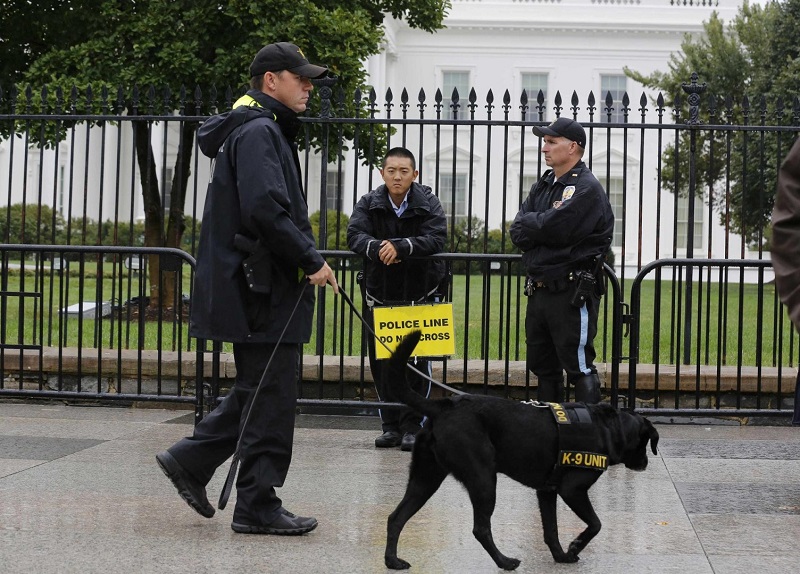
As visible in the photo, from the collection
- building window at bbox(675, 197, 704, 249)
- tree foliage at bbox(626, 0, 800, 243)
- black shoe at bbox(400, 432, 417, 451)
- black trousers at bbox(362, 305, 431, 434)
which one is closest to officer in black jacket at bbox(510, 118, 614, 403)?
black trousers at bbox(362, 305, 431, 434)

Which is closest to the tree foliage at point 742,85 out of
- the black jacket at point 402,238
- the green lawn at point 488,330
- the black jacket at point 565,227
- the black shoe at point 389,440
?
the green lawn at point 488,330

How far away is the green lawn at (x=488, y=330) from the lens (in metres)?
8.03

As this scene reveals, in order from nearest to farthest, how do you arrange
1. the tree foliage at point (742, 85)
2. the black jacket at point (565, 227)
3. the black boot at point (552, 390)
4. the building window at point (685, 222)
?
the black jacket at point (565, 227) < the black boot at point (552, 390) < the tree foliage at point (742, 85) < the building window at point (685, 222)

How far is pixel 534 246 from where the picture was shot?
641 cm

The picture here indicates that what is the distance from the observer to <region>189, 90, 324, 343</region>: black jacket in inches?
189

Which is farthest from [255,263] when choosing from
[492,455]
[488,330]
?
[488,330]

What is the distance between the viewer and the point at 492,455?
4.40 metres

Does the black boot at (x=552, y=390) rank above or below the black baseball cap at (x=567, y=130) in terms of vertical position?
below

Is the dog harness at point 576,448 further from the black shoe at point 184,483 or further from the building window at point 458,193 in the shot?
the building window at point 458,193

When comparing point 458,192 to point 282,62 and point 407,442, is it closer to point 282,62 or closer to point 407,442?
point 407,442

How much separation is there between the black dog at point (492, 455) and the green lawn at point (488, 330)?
8.85 feet

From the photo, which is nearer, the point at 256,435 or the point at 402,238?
the point at 256,435

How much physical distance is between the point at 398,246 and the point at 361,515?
2143 mm

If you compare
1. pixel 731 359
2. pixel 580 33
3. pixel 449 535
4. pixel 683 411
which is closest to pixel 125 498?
pixel 449 535
